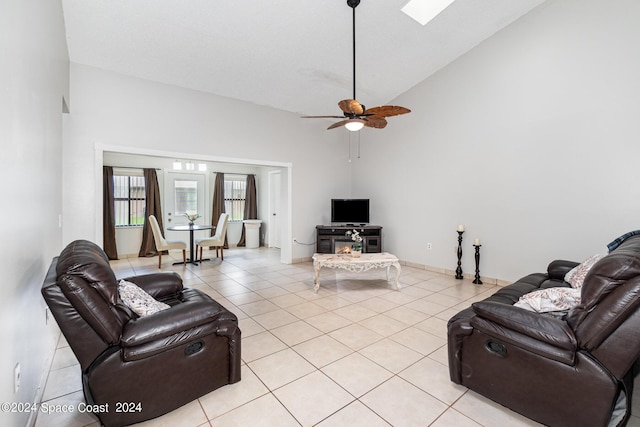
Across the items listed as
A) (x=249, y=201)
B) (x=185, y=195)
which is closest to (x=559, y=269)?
(x=249, y=201)

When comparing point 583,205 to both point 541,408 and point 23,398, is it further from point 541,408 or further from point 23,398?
point 23,398

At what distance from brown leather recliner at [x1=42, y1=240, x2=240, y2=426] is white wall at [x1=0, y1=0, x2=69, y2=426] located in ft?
0.61

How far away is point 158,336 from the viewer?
1.78 meters

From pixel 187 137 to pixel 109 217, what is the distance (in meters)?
3.42

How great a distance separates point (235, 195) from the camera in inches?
341

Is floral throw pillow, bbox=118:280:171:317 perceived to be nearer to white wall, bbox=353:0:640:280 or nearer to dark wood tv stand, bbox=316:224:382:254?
dark wood tv stand, bbox=316:224:382:254

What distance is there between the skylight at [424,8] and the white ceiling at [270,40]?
8 cm

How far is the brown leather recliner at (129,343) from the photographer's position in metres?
1.56

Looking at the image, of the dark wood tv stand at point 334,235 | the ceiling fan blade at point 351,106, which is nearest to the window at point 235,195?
the dark wood tv stand at point 334,235

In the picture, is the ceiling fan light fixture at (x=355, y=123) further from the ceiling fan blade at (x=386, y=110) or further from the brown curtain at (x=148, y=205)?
the brown curtain at (x=148, y=205)

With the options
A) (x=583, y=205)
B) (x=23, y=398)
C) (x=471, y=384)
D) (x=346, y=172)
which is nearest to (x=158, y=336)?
(x=23, y=398)

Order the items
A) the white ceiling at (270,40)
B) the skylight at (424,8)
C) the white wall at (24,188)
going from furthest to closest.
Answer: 1. the skylight at (424,8)
2. the white ceiling at (270,40)
3. the white wall at (24,188)

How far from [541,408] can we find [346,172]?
580 cm

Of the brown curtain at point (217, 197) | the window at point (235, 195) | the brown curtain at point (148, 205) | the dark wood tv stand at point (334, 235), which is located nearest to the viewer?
the dark wood tv stand at point (334, 235)
